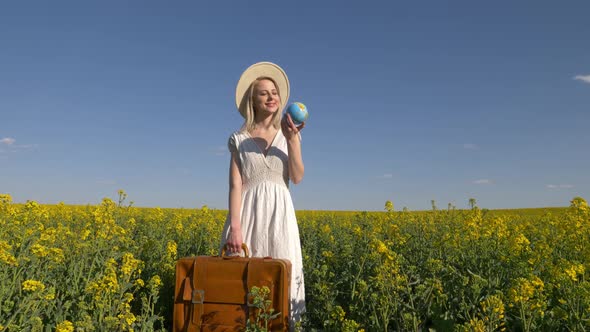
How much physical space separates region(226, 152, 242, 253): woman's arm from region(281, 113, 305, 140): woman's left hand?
24.9 inches

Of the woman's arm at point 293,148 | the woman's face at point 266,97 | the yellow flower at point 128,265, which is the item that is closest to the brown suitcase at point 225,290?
the yellow flower at point 128,265

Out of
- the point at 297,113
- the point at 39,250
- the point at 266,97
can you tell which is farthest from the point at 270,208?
the point at 39,250

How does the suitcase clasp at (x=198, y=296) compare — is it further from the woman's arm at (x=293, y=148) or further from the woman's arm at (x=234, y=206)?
the woman's arm at (x=293, y=148)

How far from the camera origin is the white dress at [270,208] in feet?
A: 11.3

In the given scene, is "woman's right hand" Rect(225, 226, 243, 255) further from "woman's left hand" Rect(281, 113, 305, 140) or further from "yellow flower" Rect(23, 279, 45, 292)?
"yellow flower" Rect(23, 279, 45, 292)

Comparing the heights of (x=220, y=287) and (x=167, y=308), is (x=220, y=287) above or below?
above

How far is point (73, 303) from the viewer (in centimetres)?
344

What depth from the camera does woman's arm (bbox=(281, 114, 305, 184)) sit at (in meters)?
3.22

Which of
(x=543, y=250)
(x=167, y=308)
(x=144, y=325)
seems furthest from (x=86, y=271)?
(x=543, y=250)

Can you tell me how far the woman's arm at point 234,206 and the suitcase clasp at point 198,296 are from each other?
0.41 m

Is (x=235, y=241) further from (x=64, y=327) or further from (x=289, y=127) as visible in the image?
(x=64, y=327)

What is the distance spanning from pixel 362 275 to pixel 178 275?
1.93 meters

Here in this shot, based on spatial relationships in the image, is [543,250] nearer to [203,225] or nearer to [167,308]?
[167,308]

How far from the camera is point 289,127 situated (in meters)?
3.22
